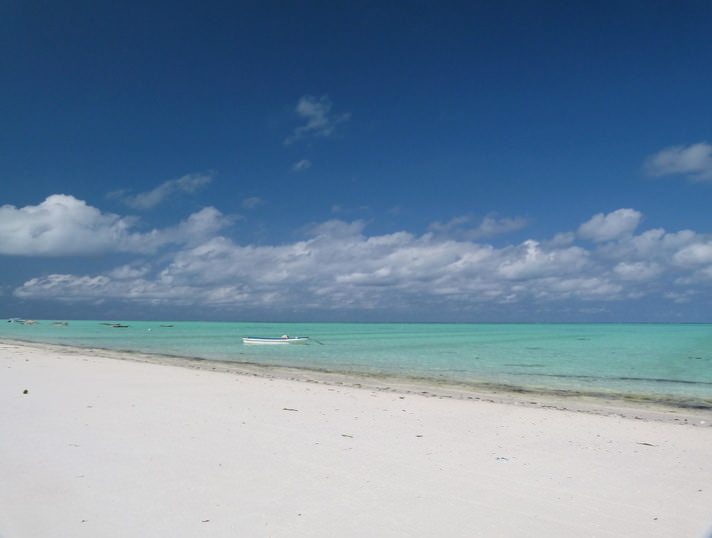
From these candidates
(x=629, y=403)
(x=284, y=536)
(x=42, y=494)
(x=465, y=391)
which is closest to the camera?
(x=284, y=536)

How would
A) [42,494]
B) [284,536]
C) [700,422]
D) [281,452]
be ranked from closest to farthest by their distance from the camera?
[284,536] < [42,494] < [281,452] < [700,422]

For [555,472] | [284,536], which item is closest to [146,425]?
[284,536]

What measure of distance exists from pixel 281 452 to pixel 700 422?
13215 millimetres

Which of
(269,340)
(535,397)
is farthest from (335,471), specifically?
(269,340)

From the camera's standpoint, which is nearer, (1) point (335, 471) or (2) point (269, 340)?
(1) point (335, 471)

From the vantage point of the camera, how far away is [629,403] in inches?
691

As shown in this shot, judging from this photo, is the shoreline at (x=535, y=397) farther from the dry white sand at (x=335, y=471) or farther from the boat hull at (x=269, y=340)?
the boat hull at (x=269, y=340)

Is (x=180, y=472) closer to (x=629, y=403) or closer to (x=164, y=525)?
(x=164, y=525)

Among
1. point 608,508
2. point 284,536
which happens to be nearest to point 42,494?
point 284,536

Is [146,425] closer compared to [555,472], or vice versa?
[555,472]

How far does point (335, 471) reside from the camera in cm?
736

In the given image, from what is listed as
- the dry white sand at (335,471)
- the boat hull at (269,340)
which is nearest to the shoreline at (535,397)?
the dry white sand at (335,471)

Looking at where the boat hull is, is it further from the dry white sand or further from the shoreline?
the dry white sand

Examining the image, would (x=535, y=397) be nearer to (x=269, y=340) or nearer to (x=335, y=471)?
(x=335, y=471)
